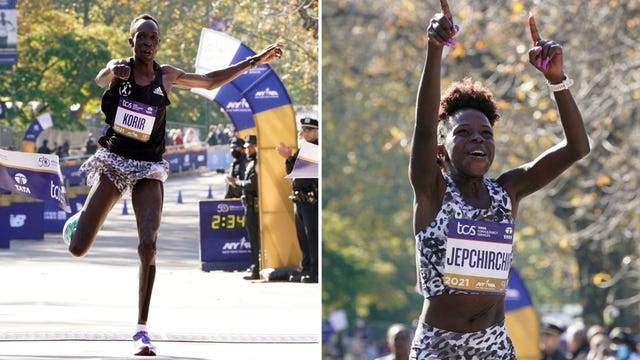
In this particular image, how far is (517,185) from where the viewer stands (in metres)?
5.98

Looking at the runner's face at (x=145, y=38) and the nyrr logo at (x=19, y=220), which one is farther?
the nyrr logo at (x=19, y=220)

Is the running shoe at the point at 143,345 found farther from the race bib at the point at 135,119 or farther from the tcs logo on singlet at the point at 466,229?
the tcs logo on singlet at the point at 466,229

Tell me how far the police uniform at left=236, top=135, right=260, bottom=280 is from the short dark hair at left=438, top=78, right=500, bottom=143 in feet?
33.1

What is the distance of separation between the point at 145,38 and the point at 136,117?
0.42 m

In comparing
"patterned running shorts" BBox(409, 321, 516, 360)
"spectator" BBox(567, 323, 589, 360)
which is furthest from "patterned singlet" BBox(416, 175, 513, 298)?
"spectator" BBox(567, 323, 589, 360)

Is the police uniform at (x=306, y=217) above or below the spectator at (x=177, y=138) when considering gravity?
below

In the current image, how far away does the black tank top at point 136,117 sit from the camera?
27.9 ft

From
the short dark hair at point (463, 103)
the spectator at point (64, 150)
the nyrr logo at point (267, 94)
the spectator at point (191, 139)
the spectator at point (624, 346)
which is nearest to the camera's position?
the short dark hair at point (463, 103)

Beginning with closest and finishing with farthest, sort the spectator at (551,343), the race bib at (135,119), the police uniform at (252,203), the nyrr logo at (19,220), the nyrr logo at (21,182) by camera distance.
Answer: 1. the race bib at (135,119)
2. the nyrr logo at (21,182)
3. the spectator at (551,343)
4. the nyrr logo at (19,220)
5. the police uniform at (252,203)

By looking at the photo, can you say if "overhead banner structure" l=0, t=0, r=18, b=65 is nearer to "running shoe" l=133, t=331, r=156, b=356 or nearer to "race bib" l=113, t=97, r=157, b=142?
"race bib" l=113, t=97, r=157, b=142

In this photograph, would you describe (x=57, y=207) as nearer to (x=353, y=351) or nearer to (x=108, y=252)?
(x=108, y=252)

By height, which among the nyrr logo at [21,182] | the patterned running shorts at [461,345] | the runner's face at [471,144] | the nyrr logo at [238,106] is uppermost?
the nyrr logo at [238,106]

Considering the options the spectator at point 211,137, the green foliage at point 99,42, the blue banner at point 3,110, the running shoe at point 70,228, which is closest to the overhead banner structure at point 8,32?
the green foliage at point 99,42

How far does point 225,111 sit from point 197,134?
2.08ft
